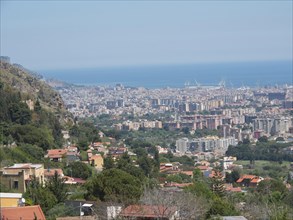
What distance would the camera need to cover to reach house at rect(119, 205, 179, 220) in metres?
9.80

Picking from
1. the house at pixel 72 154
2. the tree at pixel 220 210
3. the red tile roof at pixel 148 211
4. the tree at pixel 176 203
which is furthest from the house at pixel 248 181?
the red tile roof at pixel 148 211

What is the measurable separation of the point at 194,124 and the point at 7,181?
4781cm

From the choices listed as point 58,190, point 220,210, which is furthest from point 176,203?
point 58,190

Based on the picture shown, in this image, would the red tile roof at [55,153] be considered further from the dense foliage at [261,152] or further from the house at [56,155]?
the dense foliage at [261,152]

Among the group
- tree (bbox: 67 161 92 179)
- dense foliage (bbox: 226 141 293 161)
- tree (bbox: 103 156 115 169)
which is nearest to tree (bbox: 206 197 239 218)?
tree (bbox: 67 161 92 179)

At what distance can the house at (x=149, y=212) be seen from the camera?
32.1 ft

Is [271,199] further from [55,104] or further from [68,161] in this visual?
[55,104]

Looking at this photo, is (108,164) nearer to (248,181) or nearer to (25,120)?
(25,120)

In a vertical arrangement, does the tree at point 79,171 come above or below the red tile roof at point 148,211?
below

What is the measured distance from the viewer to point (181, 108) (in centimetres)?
7838

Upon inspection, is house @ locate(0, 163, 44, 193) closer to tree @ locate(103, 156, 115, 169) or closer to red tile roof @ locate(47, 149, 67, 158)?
tree @ locate(103, 156, 115, 169)

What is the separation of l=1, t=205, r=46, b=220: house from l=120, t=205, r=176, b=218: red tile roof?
106 cm

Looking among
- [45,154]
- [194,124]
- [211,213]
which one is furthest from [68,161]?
[194,124]

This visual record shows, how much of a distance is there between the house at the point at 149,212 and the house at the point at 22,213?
3.44ft
